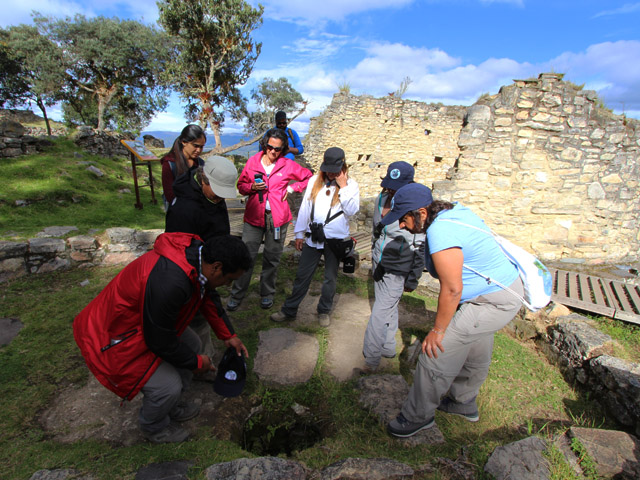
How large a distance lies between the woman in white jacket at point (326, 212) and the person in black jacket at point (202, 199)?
2.95 ft

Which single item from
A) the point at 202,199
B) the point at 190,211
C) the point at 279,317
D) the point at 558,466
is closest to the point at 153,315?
the point at 190,211

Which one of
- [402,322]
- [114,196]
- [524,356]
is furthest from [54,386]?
[114,196]

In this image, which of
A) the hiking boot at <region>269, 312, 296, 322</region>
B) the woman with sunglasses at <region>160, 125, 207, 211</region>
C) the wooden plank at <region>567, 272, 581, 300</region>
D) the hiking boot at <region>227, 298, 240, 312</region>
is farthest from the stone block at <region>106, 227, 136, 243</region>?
the wooden plank at <region>567, 272, 581, 300</region>

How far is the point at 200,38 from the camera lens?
17953mm

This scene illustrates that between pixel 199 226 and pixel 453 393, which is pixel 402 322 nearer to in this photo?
pixel 453 393

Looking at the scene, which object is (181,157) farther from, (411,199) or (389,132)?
(389,132)

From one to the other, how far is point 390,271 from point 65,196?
8.04 m

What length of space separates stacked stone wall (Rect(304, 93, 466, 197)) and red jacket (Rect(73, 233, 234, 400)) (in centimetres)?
1089

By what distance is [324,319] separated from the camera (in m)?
3.86

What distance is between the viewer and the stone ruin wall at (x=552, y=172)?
6297 millimetres

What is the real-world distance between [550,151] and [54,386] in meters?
8.26

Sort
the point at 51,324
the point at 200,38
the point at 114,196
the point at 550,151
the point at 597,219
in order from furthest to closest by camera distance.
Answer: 1. the point at 200,38
2. the point at 114,196
3. the point at 597,219
4. the point at 550,151
5. the point at 51,324

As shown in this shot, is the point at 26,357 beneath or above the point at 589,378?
beneath

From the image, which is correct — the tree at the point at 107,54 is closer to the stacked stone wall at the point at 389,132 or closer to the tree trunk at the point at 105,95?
the tree trunk at the point at 105,95
